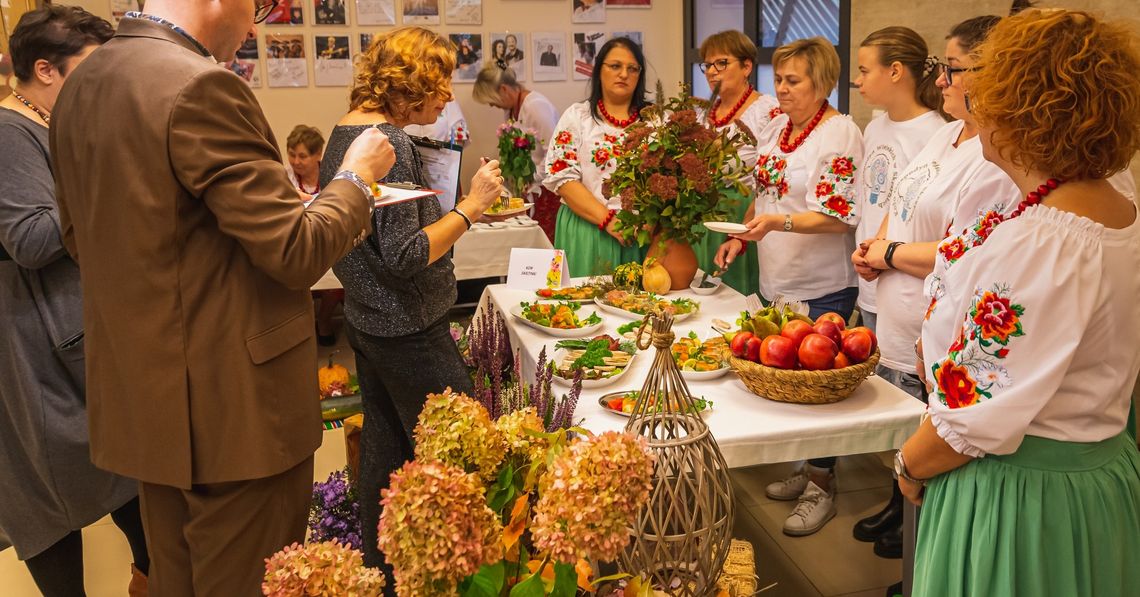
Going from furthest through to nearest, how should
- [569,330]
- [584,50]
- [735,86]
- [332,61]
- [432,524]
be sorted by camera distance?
[584,50] < [332,61] < [735,86] < [569,330] < [432,524]

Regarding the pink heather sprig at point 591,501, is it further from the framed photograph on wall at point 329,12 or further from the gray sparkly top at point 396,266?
the framed photograph on wall at point 329,12

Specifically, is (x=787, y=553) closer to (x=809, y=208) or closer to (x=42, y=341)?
(x=809, y=208)

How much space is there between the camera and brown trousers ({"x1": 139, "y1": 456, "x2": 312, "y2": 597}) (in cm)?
153

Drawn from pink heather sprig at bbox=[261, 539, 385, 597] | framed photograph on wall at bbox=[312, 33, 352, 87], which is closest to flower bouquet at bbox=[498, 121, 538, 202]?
framed photograph on wall at bbox=[312, 33, 352, 87]

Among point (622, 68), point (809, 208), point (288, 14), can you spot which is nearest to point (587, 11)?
point (288, 14)

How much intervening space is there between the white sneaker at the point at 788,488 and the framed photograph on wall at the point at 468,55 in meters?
4.09

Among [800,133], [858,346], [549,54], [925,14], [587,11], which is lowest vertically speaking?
[858,346]

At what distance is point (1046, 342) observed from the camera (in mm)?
1318

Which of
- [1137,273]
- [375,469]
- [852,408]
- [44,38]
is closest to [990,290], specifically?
[1137,273]

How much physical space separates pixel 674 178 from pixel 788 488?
4.11ft

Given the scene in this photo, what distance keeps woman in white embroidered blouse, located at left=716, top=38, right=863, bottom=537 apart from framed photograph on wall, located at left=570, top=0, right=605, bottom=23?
3.59 m

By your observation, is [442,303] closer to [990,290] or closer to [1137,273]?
[990,290]

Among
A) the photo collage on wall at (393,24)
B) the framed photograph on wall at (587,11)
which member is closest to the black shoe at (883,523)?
the photo collage on wall at (393,24)

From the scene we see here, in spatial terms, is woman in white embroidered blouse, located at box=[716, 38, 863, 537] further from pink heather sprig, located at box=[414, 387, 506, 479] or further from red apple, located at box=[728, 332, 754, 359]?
pink heather sprig, located at box=[414, 387, 506, 479]
